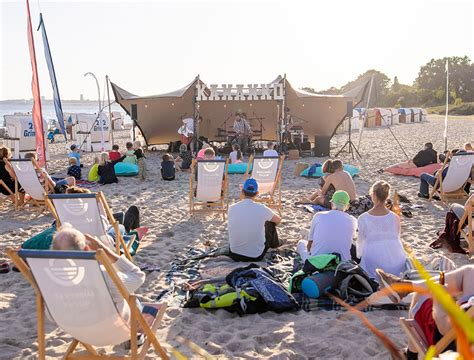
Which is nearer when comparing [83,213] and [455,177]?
[83,213]

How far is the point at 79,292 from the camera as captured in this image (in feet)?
7.99

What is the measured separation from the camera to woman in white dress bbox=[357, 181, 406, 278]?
13.1 feet

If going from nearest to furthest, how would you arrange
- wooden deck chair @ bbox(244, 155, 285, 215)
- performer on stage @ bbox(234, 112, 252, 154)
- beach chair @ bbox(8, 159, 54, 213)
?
beach chair @ bbox(8, 159, 54, 213)
wooden deck chair @ bbox(244, 155, 285, 215)
performer on stage @ bbox(234, 112, 252, 154)

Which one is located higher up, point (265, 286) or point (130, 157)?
point (130, 157)

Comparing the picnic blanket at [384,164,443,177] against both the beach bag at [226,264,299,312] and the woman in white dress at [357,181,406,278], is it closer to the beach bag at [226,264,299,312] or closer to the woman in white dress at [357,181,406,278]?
the woman in white dress at [357,181,406,278]

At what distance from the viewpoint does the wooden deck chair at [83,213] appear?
458 cm

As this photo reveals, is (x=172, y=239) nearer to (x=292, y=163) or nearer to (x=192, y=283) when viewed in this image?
(x=192, y=283)

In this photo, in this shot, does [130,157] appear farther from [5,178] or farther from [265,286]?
[265,286]

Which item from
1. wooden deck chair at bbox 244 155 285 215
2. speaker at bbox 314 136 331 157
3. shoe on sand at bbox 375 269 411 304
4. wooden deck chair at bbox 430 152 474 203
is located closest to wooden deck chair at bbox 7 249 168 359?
shoe on sand at bbox 375 269 411 304

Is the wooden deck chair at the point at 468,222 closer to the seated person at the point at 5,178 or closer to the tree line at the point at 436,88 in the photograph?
the seated person at the point at 5,178

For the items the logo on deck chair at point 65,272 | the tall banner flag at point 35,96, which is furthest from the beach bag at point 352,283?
the tall banner flag at point 35,96

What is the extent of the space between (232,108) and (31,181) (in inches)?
431

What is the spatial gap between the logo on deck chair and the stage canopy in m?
11.6

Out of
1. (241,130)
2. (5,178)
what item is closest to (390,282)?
(5,178)
